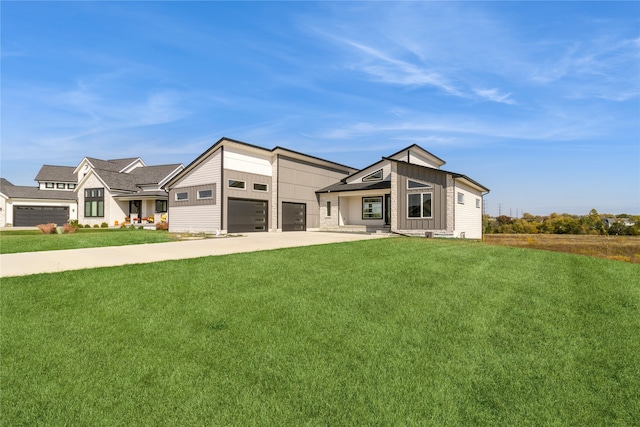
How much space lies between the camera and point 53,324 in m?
4.62

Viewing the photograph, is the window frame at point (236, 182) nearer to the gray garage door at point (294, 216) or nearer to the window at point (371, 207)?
the gray garage door at point (294, 216)

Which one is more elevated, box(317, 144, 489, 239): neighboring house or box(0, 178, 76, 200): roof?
box(0, 178, 76, 200): roof

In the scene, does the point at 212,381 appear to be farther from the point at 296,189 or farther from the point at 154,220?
the point at 154,220

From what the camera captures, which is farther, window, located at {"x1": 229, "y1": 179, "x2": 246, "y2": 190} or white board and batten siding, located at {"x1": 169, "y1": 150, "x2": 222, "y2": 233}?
window, located at {"x1": 229, "y1": 179, "x2": 246, "y2": 190}

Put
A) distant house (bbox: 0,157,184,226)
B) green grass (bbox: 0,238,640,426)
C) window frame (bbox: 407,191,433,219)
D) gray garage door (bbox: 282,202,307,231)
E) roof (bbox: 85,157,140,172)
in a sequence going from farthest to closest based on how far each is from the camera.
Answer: roof (bbox: 85,157,140,172) → distant house (bbox: 0,157,184,226) → gray garage door (bbox: 282,202,307,231) → window frame (bbox: 407,191,433,219) → green grass (bbox: 0,238,640,426)

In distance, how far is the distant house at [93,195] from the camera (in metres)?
32.7

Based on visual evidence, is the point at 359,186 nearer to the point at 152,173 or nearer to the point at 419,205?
the point at 419,205

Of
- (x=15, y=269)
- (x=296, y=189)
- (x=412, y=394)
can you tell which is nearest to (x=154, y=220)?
(x=296, y=189)

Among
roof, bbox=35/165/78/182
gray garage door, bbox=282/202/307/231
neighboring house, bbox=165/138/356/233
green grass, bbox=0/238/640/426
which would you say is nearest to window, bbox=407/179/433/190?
neighboring house, bbox=165/138/356/233

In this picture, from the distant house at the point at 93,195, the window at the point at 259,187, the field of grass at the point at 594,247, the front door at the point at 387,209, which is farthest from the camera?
the distant house at the point at 93,195

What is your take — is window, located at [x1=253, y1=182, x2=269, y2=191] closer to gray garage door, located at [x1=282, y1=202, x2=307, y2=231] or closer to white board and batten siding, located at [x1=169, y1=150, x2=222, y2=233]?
gray garage door, located at [x1=282, y1=202, x2=307, y2=231]

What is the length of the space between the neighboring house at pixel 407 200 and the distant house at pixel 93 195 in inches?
683

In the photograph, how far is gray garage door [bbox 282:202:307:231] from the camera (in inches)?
970

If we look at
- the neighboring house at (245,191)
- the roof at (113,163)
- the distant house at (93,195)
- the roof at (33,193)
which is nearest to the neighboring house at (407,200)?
the neighboring house at (245,191)
